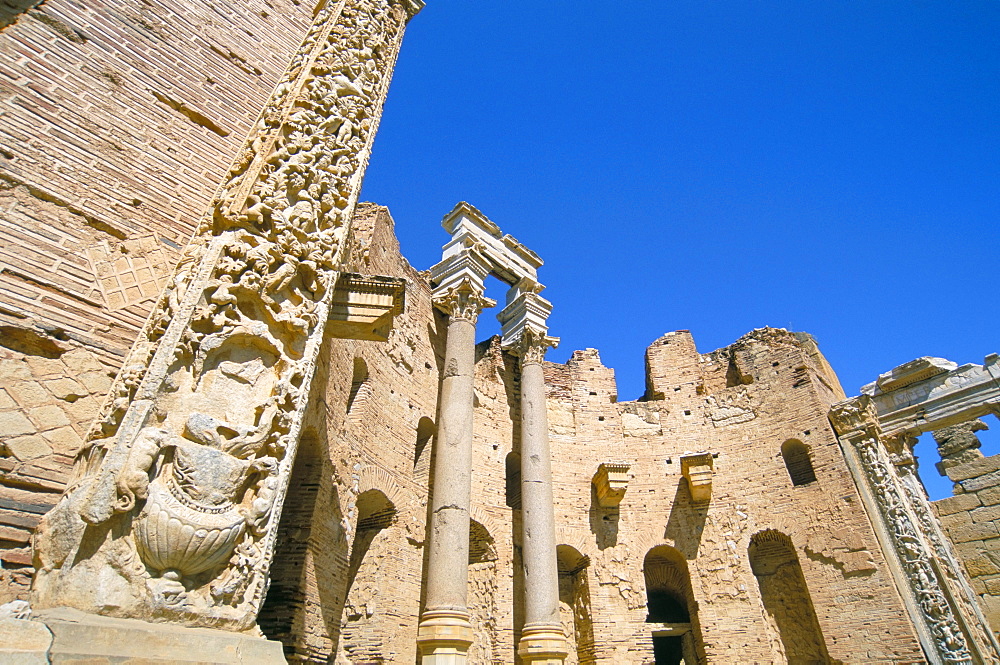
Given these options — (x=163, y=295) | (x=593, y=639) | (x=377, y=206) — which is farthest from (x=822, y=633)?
(x=163, y=295)

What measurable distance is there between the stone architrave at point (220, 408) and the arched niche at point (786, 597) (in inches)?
513

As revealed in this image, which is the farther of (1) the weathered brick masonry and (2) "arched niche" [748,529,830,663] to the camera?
(2) "arched niche" [748,529,830,663]

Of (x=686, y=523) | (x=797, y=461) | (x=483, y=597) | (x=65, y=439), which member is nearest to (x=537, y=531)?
(x=483, y=597)

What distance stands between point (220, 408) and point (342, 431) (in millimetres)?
6057

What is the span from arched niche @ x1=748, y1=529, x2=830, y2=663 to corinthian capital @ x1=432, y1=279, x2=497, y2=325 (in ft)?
27.8

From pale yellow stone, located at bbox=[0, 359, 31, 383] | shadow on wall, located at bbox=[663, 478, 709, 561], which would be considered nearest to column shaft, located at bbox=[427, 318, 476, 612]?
shadow on wall, located at bbox=[663, 478, 709, 561]

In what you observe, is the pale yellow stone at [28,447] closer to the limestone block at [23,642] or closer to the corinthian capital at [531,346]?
the limestone block at [23,642]

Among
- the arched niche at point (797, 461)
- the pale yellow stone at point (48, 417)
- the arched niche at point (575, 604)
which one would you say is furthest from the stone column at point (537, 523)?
the pale yellow stone at point (48, 417)

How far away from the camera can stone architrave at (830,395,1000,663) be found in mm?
10930

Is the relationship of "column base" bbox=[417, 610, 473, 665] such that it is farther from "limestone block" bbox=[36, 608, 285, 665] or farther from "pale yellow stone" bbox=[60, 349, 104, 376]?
"pale yellow stone" bbox=[60, 349, 104, 376]

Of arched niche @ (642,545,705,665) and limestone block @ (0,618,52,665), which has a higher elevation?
arched niche @ (642,545,705,665)

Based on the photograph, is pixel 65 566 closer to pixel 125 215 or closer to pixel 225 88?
pixel 125 215

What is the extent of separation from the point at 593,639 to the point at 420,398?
6500mm

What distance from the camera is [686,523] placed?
13734 millimetres
